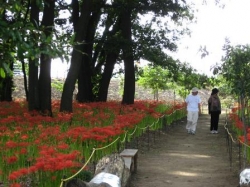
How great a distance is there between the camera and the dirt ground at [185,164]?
745 cm

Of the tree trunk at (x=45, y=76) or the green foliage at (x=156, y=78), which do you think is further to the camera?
the green foliage at (x=156, y=78)

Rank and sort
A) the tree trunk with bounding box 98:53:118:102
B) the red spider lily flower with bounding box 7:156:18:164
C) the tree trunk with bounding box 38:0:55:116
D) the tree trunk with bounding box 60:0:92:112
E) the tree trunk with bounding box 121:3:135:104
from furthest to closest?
1. the tree trunk with bounding box 98:53:118:102
2. the tree trunk with bounding box 121:3:135:104
3. the tree trunk with bounding box 60:0:92:112
4. the tree trunk with bounding box 38:0:55:116
5. the red spider lily flower with bounding box 7:156:18:164

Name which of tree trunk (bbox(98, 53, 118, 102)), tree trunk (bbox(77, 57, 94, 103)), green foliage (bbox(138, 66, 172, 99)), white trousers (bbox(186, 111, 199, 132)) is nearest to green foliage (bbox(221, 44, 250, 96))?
white trousers (bbox(186, 111, 199, 132))

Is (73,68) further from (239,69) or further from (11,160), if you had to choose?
(11,160)

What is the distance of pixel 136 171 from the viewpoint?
8.20m

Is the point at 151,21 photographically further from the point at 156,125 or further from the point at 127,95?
the point at 156,125

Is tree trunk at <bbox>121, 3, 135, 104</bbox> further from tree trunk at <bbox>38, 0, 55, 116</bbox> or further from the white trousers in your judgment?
tree trunk at <bbox>38, 0, 55, 116</bbox>

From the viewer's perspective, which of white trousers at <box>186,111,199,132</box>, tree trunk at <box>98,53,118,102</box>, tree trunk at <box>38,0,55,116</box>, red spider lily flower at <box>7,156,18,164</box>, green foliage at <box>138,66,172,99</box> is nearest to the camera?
red spider lily flower at <box>7,156,18,164</box>

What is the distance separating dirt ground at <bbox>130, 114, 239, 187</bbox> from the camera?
24.4ft

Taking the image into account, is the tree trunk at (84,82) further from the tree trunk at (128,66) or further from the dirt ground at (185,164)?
the dirt ground at (185,164)

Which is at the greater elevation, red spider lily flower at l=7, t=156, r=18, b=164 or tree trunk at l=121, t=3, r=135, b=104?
tree trunk at l=121, t=3, r=135, b=104

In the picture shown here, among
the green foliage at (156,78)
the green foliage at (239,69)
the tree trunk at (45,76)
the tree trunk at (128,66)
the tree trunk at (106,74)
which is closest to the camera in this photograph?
the green foliage at (239,69)

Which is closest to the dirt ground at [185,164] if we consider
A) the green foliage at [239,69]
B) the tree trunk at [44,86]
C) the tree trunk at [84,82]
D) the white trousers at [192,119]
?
the white trousers at [192,119]

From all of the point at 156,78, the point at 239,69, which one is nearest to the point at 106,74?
the point at 156,78
